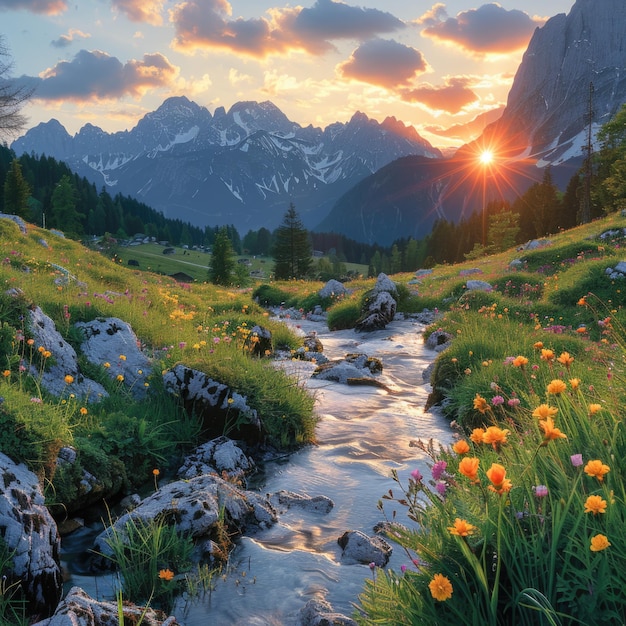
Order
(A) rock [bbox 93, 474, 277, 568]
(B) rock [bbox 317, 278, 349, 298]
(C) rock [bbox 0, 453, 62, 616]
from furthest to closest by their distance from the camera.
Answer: (B) rock [bbox 317, 278, 349, 298] → (A) rock [bbox 93, 474, 277, 568] → (C) rock [bbox 0, 453, 62, 616]

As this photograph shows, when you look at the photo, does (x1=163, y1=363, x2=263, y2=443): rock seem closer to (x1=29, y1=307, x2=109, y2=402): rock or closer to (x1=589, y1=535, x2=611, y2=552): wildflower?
(x1=29, y1=307, x2=109, y2=402): rock

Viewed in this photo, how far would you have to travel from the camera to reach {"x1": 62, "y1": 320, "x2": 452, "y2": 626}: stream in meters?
3.83

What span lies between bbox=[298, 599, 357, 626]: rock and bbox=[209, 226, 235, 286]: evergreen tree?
5718 centimetres

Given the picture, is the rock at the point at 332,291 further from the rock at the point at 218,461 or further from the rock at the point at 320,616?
the rock at the point at 320,616

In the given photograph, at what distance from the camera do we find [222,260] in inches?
2362

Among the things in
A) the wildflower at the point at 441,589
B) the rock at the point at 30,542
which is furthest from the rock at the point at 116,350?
the wildflower at the point at 441,589

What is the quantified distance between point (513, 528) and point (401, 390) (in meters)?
8.24

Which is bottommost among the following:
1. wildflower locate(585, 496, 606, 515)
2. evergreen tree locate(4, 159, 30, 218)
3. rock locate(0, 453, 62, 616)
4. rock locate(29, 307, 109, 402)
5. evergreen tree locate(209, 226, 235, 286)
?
rock locate(0, 453, 62, 616)

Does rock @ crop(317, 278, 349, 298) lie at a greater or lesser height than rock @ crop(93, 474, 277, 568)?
greater

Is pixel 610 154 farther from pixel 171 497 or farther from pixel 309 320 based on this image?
pixel 171 497

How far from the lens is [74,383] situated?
22.9 ft

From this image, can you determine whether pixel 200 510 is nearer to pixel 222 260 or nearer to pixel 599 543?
pixel 599 543

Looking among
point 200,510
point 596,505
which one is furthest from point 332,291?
point 596,505

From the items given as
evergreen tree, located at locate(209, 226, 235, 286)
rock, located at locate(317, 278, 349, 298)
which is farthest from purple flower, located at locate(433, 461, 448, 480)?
evergreen tree, located at locate(209, 226, 235, 286)
